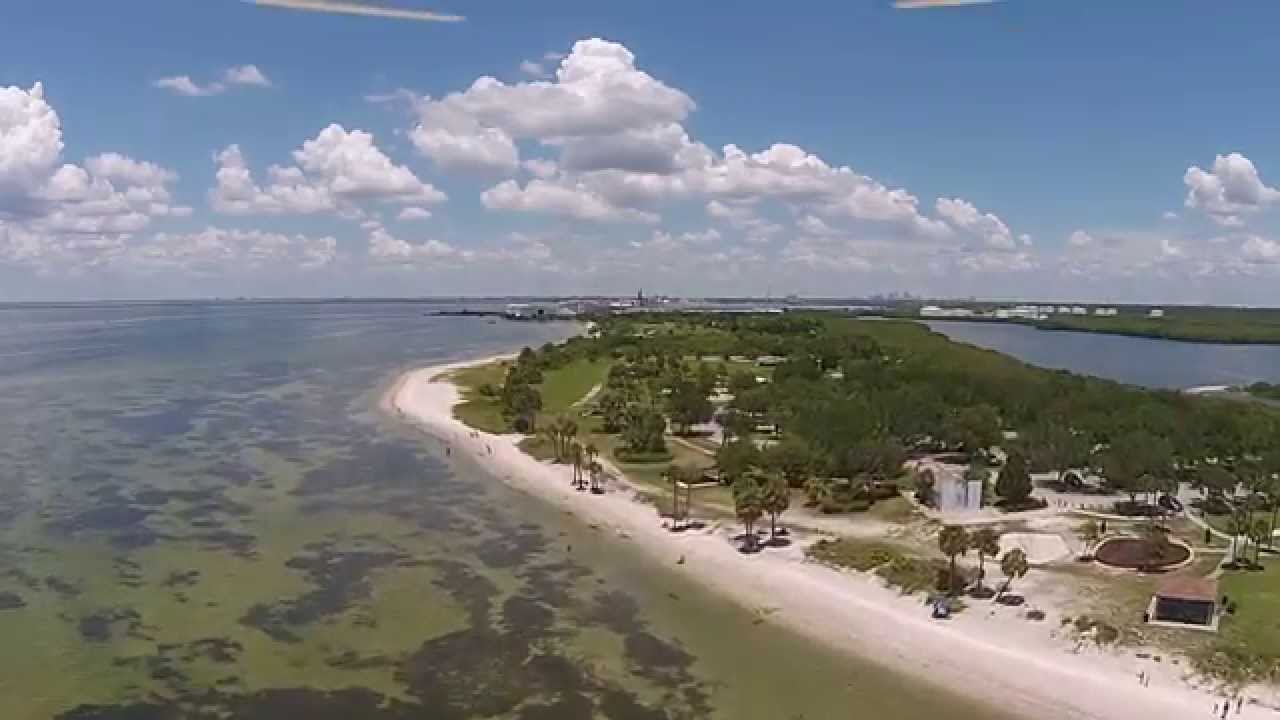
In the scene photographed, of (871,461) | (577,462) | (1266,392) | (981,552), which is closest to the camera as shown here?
(981,552)

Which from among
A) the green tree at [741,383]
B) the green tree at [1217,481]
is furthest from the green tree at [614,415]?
the green tree at [1217,481]

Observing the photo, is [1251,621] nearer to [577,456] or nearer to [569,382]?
[577,456]

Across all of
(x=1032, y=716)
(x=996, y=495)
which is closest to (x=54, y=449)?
(x=996, y=495)

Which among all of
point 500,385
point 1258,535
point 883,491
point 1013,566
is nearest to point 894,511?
point 883,491

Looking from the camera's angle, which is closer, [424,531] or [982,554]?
[982,554]

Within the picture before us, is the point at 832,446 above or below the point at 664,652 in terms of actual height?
Answer: above

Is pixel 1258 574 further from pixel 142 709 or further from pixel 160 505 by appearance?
pixel 160 505

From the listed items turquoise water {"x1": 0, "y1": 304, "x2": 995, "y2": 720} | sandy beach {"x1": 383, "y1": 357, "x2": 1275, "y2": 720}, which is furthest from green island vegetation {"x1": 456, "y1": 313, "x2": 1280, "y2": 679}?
turquoise water {"x1": 0, "y1": 304, "x2": 995, "y2": 720}
